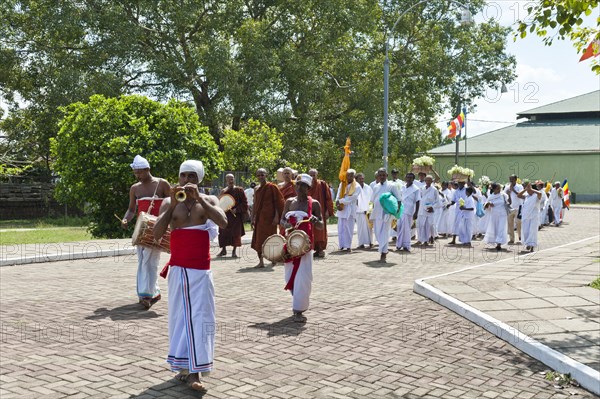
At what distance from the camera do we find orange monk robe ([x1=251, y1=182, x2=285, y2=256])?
43.6ft

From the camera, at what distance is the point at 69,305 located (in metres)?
9.00

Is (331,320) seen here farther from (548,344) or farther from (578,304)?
(578,304)

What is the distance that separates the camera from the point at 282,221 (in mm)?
8812

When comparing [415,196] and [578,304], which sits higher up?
[415,196]

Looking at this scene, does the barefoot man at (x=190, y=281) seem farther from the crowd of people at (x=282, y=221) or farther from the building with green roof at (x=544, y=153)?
the building with green roof at (x=544, y=153)

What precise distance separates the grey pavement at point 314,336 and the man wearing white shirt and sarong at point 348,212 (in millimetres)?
4360

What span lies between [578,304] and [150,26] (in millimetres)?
26532

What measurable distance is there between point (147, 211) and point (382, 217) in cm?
684

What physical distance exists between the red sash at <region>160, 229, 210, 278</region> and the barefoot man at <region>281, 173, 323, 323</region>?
2.54m

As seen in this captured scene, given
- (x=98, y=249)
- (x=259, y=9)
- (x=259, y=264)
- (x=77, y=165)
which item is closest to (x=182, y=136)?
(x=77, y=165)

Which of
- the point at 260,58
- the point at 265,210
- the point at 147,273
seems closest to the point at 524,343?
the point at 147,273

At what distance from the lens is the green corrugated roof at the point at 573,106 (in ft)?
203

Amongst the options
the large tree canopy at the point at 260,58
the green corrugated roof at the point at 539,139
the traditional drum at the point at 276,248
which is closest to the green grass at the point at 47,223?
the large tree canopy at the point at 260,58

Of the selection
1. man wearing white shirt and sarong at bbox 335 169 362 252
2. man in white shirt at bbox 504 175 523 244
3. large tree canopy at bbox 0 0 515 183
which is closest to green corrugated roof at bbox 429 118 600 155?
large tree canopy at bbox 0 0 515 183
